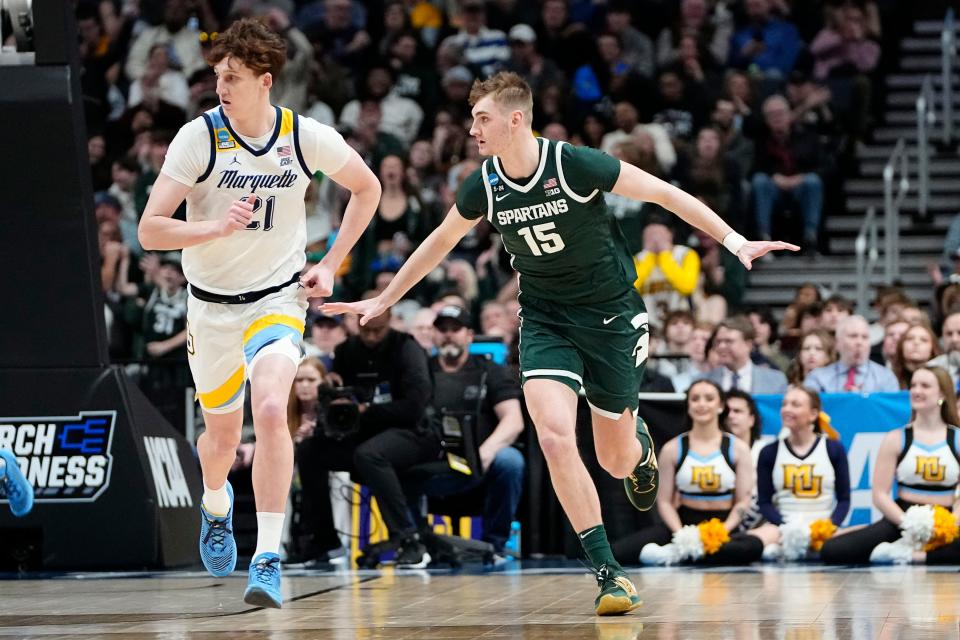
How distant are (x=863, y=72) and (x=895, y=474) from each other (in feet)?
29.1

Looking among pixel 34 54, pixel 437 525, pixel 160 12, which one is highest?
pixel 160 12

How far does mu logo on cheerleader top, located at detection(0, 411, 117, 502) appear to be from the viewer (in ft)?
32.7

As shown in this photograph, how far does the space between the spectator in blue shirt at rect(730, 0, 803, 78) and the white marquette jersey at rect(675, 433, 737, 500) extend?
8278 mm

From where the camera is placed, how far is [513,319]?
12914mm

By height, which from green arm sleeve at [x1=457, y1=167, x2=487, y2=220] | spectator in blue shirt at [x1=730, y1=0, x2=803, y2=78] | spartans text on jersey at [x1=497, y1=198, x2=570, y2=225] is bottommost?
spartans text on jersey at [x1=497, y1=198, x2=570, y2=225]

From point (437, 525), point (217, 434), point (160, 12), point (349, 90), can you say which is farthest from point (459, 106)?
point (217, 434)

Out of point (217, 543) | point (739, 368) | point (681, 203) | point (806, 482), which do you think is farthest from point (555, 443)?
point (739, 368)

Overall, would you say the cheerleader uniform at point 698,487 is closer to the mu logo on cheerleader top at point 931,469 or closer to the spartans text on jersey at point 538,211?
the mu logo on cheerleader top at point 931,469

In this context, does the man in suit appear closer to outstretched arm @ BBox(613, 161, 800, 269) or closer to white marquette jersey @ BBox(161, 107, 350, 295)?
outstretched arm @ BBox(613, 161, 800, 269)

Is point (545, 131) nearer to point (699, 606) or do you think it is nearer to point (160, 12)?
point (160, 12)

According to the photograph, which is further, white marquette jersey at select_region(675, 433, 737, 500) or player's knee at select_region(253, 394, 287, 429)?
white marquette jersey at select_region(675, 433, 737, 500)

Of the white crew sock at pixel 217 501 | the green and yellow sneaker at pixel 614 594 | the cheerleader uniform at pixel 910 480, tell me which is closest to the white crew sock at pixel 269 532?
the white crew sock at pixel 217 501

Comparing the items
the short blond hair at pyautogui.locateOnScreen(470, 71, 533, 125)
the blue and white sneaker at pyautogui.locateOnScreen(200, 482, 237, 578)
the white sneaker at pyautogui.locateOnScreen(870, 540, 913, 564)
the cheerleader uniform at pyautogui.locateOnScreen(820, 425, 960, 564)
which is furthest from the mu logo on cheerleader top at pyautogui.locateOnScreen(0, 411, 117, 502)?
the white sneaker at pyautogui.locateOnScreen(870, 540, 913, 564)

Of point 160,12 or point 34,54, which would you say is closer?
point 34,54
